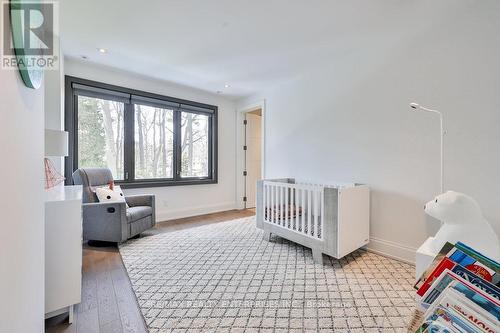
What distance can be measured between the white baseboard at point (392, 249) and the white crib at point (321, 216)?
5.6 inches

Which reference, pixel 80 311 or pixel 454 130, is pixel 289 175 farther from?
pixel 80 311

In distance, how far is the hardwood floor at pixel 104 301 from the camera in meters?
1.46

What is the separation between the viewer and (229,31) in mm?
2322

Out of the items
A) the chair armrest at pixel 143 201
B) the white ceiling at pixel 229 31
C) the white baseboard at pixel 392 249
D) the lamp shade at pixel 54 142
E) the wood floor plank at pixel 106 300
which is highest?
the white ceiling at pixel 229 31

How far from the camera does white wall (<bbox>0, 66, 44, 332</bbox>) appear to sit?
0.65 meters

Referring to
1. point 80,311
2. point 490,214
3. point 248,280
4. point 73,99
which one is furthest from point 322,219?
point 73,99

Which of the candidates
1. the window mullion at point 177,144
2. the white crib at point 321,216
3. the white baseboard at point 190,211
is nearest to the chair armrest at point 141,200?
the white baseboard at point 190,211

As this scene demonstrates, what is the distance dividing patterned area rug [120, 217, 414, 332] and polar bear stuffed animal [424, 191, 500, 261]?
1.98 feet

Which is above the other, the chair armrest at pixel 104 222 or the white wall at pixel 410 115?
the white wall at pixel 410 115

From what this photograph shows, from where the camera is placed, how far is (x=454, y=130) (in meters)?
2.08

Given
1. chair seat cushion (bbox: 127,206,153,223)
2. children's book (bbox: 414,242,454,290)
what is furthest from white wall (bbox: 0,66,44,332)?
chair seat cushion (bbox: 127,206,153,223)

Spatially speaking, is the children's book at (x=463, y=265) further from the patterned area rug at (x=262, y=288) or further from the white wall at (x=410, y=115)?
the white wall at (x=410, y=115)

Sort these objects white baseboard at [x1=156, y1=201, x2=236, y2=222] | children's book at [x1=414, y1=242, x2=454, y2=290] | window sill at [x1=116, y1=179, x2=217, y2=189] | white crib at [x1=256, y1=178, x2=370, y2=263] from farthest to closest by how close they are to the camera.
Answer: white baseboard at [x1=156, y1=201, x2=236, y2=222] < window sill at [x1=116, y1=179, x2=217, y2=189] < white crib at [x1=256, y1=178, x2=370, y2=263] < children's book at [x1=414, y1=242, x2=454, y2=290]

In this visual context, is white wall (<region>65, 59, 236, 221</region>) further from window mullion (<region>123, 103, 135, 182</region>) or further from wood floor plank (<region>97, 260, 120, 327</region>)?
wood floor plank (<region>97, 260, 120, 327</region>)
